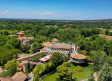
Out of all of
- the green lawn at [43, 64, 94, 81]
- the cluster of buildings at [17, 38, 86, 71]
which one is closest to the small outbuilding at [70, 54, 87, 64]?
the cluster of buildings at [17, 38, 86, 71]

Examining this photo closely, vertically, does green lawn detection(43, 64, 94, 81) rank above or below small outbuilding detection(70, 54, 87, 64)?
below

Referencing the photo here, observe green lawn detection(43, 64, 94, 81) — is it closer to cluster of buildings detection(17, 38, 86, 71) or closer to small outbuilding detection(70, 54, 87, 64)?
small outbuilding detection(70, 54, 87, 64)

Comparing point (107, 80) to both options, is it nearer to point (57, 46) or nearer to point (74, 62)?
point (74, 62)

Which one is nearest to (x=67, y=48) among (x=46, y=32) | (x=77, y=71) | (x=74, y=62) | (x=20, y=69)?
(x=74, y=62)

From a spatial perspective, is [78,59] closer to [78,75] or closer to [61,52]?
[78,75]

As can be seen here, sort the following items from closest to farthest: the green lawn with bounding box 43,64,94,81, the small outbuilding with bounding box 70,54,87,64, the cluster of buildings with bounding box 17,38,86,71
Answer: the green lawn with bounding box 43,64,94,81
the cluster of buildings with bounding box 17,38,86,71
the small outbuilding with bounding box 70,54,87,64

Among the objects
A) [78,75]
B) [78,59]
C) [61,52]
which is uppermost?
[61,52]

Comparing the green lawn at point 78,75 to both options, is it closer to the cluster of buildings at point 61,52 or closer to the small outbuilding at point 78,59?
the small outbuilding at point 78,59

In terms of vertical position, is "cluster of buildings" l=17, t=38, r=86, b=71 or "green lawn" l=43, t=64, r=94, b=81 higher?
"cluster of buildings" l=17, t=38, r=86, b=71

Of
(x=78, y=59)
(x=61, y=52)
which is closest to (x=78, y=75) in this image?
(x=78, y=59)

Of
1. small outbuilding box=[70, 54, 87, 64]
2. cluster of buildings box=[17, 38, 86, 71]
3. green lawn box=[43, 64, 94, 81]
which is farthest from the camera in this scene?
small outbuilding box=[70, 54, 87, 64]

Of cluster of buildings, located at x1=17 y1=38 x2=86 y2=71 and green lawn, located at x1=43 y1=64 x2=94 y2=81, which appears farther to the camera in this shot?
cluster of buildings, located at x1=17 y1=38 x2=86 y2=71

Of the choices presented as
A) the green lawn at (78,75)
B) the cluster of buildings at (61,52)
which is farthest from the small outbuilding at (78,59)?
the green lawn at (78,75)
